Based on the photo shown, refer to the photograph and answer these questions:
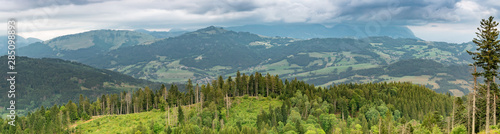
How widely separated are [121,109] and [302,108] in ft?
291

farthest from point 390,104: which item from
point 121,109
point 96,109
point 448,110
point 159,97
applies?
point 96,109

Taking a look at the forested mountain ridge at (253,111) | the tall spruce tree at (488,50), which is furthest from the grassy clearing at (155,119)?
the tall spruce tree at (488,50)

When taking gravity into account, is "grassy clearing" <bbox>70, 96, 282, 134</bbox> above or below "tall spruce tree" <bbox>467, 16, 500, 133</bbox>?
below

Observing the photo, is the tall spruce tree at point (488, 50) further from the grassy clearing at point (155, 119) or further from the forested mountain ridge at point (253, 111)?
the grassy clearing at point (155, 119)

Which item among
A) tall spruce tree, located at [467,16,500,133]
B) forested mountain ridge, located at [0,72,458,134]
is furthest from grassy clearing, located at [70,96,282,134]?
tall spruce tree, located at [467,16,500,133]

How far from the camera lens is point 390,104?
136m

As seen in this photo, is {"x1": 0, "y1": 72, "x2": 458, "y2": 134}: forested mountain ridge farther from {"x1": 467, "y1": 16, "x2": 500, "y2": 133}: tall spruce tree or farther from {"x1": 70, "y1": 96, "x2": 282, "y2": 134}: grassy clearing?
{"x1": 467, "y1": 16, "x2": 500, "y2": 133}: tall spruce tree

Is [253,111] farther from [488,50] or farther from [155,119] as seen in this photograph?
[488,50]

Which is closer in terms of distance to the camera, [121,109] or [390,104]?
[390,104]

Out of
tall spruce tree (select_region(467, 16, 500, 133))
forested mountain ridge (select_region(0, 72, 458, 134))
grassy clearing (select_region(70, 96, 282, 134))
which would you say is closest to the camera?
tall spruce tree (select_region(467, 16, 500, 133))

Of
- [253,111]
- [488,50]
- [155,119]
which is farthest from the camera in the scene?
[253,111]

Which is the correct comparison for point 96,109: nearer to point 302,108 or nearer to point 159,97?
point 159,97

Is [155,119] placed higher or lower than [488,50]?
lower

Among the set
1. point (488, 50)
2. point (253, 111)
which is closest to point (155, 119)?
point (253, 111)
